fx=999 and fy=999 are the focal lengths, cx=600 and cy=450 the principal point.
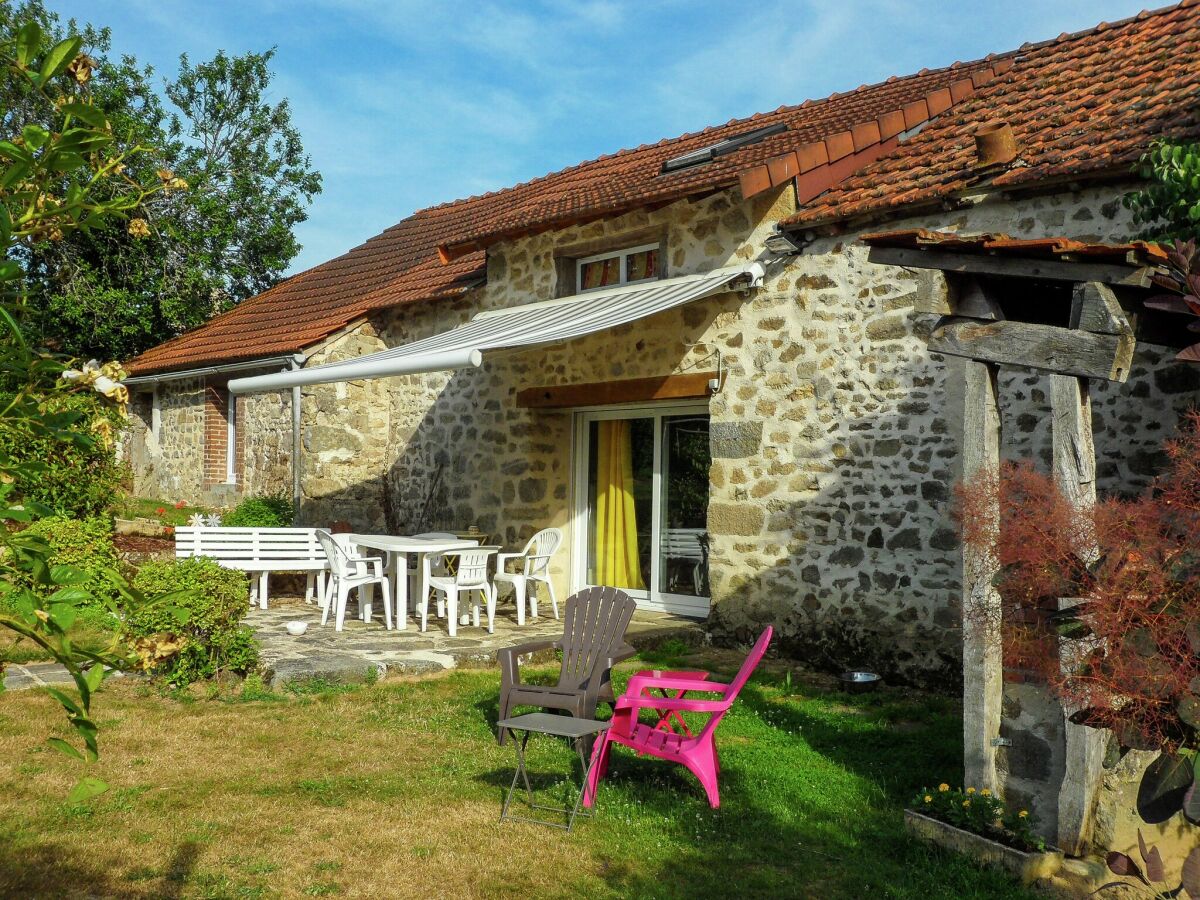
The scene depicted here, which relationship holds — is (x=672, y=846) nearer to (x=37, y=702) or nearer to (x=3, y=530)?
(x=3, y=530)

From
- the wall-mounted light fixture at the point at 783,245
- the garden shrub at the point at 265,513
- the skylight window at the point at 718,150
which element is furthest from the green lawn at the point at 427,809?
the garden shrub at the point at 265,513

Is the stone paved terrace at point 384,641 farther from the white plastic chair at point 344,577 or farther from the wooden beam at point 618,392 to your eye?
the wooden beam at point 618,392

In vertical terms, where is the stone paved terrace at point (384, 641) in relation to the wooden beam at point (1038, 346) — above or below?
below

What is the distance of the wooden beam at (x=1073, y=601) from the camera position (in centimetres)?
400

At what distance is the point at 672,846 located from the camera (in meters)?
4.41

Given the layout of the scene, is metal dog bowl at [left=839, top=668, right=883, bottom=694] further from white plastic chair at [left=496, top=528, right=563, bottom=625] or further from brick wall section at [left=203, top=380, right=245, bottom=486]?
brick wall section at [left=203, top=380, right=245, bottom=486]

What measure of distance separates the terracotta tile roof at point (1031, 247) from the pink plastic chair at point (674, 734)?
6.25ft

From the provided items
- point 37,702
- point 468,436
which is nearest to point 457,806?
point 37,702

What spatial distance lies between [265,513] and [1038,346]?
34.5ft

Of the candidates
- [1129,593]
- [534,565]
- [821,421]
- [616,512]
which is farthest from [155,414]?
[1129,593]

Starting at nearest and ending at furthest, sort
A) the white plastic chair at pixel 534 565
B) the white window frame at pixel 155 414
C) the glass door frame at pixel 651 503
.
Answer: the white plastic chair at pixel 534 565 → the glass door frame at pixel 651 503 → the white window frame at pixel 155 414

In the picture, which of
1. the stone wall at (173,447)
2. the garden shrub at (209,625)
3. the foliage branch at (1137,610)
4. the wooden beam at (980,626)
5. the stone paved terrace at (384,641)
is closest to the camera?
the foliage branch at (1137,610)

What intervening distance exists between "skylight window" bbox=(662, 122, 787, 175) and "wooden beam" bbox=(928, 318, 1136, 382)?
5.60 metres

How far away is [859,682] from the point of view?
7203mm
